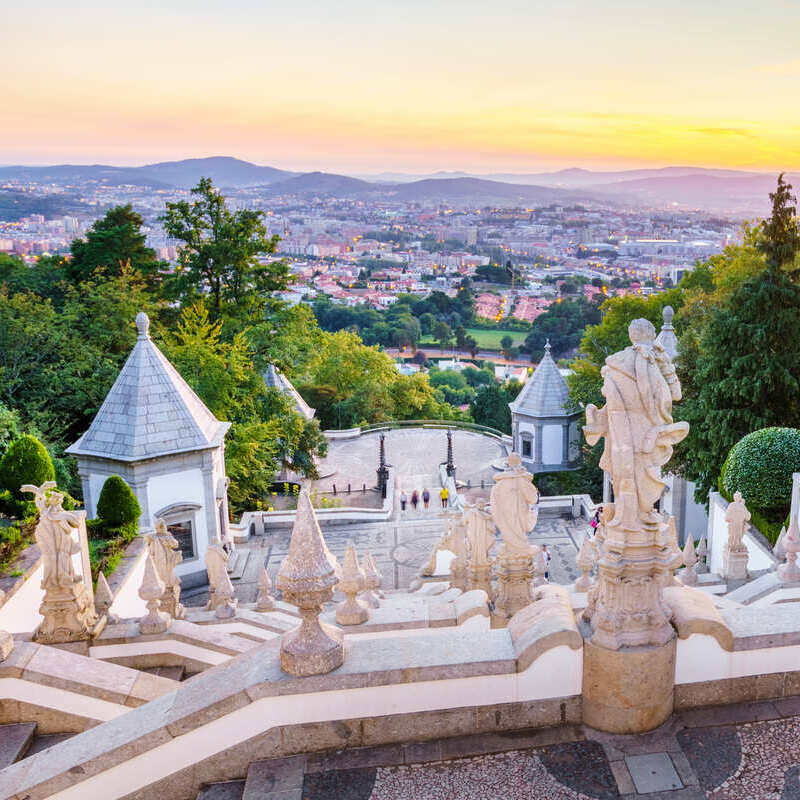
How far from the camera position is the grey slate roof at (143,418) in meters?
17.3

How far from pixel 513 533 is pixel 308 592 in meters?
3.25

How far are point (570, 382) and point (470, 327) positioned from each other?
77.3m

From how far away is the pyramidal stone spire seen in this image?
5.15 m

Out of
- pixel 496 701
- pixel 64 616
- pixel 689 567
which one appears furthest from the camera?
pixel 689 567

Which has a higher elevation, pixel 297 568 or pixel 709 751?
pixel 297 568

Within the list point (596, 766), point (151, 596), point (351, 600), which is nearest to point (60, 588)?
point (151, 596)

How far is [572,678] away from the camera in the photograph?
18.0 feet

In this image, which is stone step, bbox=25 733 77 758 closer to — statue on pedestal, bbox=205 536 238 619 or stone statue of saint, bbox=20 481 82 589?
stone statue of saint, bbox=20 481 82 589

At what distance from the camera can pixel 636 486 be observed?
5.32m

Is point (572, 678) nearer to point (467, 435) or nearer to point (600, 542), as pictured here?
point (600, 542)

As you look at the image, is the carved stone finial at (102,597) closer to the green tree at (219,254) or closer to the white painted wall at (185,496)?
the white painted wall at (185,496)

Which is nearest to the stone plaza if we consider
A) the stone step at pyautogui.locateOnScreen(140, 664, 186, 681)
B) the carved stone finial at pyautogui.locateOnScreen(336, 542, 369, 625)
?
the stone step at pyautogui.locateOnScreen(140, 664, 186, 681)

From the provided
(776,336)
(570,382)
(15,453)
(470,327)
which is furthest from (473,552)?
(470,327)

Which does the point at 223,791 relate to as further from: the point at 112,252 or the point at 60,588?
the point at 112,252
